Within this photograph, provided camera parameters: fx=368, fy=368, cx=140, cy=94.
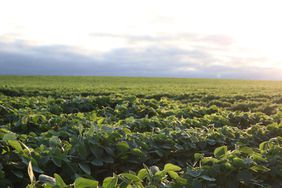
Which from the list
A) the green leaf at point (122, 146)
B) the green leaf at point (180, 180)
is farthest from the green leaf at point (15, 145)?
the green leaf at point (180, 180)

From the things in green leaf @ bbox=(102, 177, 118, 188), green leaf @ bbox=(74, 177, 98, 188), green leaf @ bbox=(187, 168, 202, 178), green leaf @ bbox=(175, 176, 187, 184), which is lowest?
green leaf @ bbox=(175, 176, 187, 184)

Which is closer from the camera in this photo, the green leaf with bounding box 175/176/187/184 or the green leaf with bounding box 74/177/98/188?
the green leaf with bounding box 74/177/98/188

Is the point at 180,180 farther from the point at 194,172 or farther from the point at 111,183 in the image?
the point at 111,183

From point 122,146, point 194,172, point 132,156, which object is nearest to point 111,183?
point 194,172

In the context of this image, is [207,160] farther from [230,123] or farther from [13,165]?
[230,123]

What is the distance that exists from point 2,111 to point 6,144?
3.31 metres

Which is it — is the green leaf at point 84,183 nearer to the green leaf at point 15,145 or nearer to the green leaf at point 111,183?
the green leaf at point 111,183

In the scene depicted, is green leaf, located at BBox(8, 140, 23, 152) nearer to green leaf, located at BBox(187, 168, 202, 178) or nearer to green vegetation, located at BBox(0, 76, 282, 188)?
green vegetation, located at BBox(0, 76, 282, 188)

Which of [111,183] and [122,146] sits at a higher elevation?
[111,183]

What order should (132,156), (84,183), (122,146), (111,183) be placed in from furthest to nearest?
(132,156) < (122,146) < (111,183) < (84,183)

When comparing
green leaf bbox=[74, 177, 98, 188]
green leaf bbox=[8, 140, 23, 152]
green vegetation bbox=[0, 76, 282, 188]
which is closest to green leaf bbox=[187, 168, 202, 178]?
green vegetation bbox=[0, 76, 282, 188]

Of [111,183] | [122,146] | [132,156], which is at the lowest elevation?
[132,156]

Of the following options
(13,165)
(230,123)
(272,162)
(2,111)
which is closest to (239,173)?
(272,162)

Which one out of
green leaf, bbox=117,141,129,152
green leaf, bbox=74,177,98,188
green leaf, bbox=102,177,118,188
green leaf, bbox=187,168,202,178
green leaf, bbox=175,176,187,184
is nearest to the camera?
green leaf, bbox=74,177,98,188
